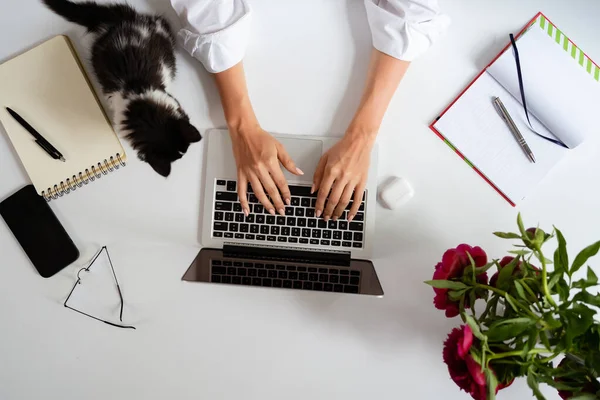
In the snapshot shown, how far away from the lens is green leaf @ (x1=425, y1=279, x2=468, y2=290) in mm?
620

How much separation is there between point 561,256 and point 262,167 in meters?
0.52

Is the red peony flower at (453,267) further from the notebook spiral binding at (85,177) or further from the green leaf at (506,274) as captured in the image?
the notebook spiral binding at (85,177)

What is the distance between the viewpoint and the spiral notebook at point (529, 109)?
2.63 ft

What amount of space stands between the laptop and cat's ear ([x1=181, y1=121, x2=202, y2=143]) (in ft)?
0.12

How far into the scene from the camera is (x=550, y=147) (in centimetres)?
82

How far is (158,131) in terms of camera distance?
2.68 feet

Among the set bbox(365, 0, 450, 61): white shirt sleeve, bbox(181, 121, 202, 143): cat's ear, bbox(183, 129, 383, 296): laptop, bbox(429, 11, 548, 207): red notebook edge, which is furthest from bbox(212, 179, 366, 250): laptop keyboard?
bbox(365, 0, 450, 61): white shirt sleeve

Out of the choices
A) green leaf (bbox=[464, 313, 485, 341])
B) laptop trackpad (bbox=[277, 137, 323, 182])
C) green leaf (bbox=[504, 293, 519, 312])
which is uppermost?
laptop trackpad (bbox=[277, 137, 323, 182])

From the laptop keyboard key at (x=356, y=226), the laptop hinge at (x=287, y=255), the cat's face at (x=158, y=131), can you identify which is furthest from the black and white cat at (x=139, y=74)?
the laptop keyboard key at (x=356, y=226)

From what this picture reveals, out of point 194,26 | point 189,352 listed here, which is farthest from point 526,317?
point 194,26

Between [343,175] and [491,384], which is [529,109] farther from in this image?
[491,384]

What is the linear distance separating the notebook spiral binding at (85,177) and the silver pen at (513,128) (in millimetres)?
797

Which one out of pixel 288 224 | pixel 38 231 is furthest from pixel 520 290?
pixel 38 231

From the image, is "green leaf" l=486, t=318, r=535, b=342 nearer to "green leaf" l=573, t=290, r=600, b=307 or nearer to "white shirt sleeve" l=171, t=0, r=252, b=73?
"green leaf" l=573, t=290, r=600, b=307
